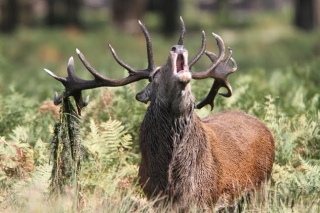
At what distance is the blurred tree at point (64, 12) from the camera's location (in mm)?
41062

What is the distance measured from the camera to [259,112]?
1028 centimetres

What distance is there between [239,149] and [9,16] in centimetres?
2685

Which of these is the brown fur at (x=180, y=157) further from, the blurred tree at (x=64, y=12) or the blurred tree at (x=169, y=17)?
the blurred tree at (x=64, y=12)

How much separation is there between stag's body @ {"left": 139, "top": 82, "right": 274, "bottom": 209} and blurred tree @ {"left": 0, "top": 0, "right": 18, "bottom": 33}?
1022 inches

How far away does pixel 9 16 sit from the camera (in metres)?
34.1

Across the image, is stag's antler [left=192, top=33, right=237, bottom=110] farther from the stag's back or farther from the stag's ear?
the stag's ear

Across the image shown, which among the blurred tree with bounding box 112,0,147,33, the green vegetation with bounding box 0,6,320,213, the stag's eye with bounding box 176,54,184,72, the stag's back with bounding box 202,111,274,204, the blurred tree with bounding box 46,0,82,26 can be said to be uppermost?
the stag's eye with bounding box 176,54,184,72

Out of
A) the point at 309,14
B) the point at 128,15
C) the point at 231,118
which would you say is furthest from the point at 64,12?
the point at 231,118

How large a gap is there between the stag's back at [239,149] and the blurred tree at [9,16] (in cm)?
2538

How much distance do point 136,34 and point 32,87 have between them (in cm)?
1626

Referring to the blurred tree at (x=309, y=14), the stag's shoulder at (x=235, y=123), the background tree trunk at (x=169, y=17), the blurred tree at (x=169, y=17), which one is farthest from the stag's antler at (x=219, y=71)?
the background tree trunk at (x=169, y=17)

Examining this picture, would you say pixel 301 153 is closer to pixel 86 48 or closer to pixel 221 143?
pixel 221 143

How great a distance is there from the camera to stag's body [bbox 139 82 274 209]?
7.69 m

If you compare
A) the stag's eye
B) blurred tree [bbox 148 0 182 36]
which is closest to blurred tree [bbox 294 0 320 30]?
blurred tree [bbox 148 0 182 36]
